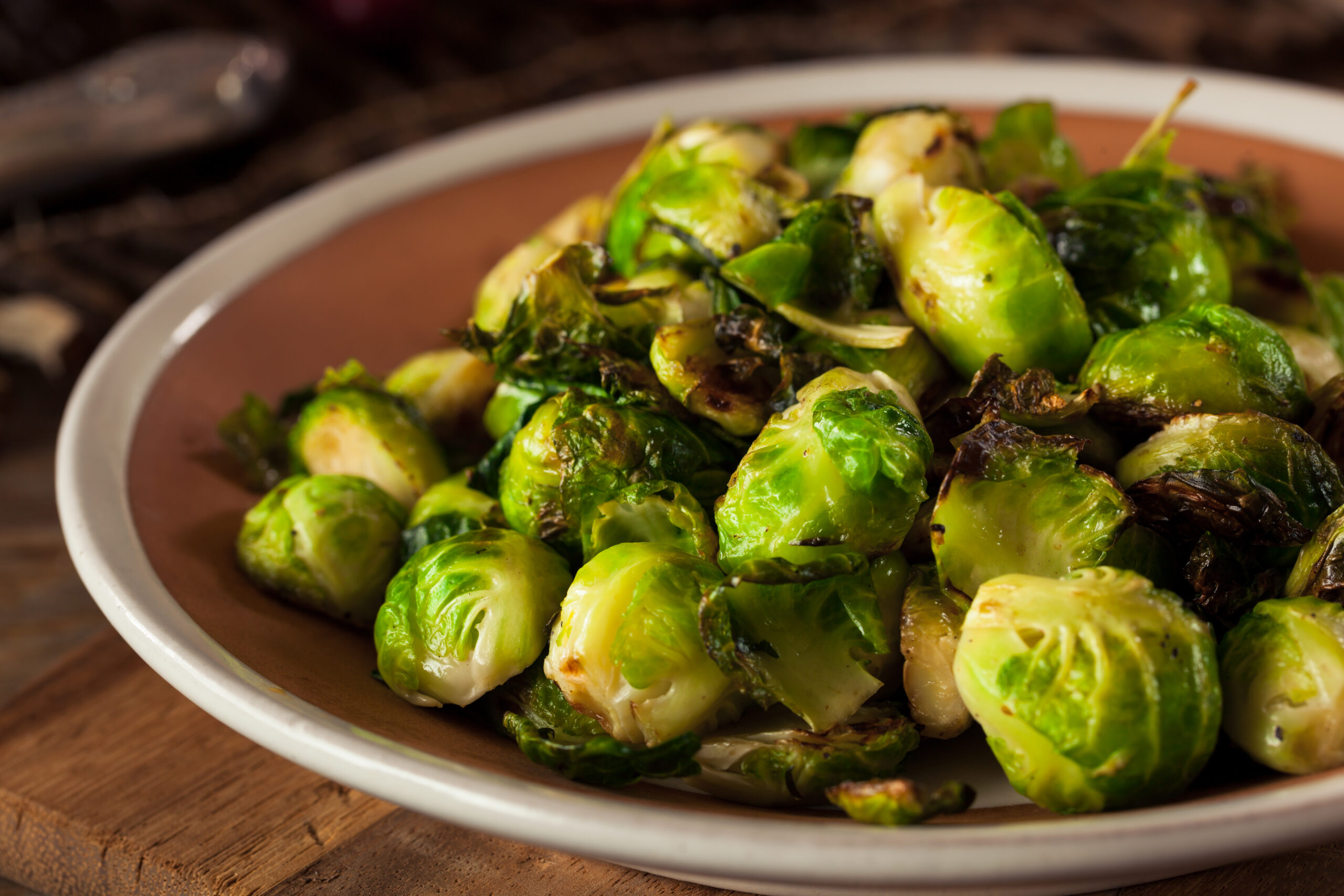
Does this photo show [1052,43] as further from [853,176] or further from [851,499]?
[851,499]

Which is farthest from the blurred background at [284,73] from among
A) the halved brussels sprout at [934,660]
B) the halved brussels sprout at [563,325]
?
the halved brussels sprout at [934,660]

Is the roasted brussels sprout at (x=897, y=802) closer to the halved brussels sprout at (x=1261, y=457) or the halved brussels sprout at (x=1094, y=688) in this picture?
the halved brussels sprout at (x=1094, y=688)

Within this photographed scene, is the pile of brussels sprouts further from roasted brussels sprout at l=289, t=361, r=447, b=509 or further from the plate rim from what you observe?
the plate rim

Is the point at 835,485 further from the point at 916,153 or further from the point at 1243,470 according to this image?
the point at 916,153

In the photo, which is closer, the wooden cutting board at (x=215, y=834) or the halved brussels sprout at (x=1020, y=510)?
the halved brussels sprout at (x=1020, y=510)

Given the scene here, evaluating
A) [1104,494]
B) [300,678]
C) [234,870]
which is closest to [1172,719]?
[1104,494]

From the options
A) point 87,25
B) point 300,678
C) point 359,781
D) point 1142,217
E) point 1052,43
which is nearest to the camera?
point 359,781
